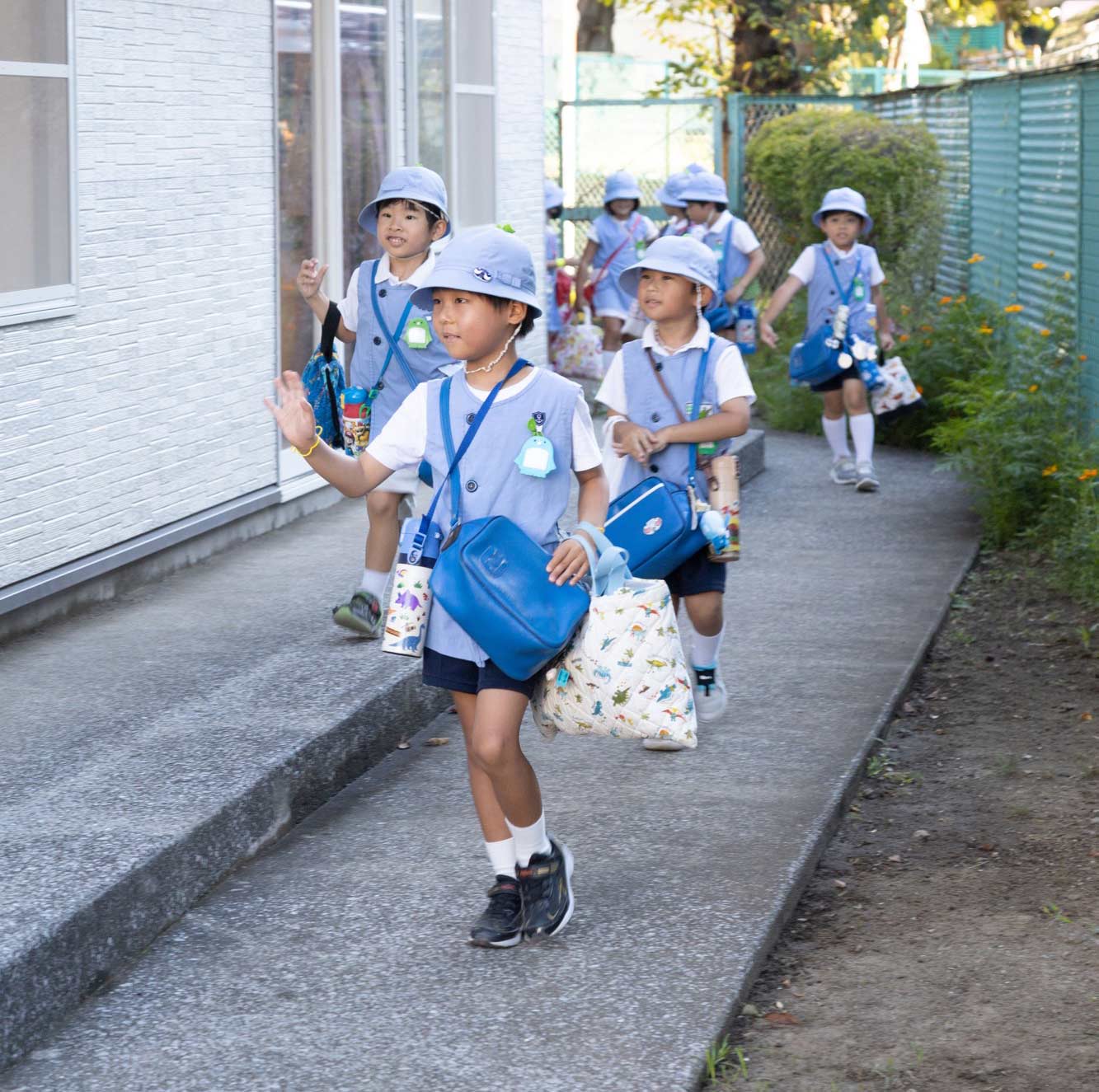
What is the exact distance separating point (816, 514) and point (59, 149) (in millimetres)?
4736

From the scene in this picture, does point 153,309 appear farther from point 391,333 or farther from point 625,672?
point 625,672

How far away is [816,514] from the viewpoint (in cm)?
989

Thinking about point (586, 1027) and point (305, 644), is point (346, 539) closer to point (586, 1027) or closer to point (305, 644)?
point (305, 644)

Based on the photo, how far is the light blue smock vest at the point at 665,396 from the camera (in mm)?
5629

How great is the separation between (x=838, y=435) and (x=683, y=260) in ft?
17.8

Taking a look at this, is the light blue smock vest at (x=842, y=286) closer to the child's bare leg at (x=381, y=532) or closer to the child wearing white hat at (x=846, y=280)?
Result: the child wearing white hat at (x=846, y=280)

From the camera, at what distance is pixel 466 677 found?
4215mm

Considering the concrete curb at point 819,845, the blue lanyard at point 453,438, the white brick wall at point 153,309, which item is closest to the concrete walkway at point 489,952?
the concrete curb at point 819,845

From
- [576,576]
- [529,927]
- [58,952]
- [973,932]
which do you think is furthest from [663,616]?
[58,952]

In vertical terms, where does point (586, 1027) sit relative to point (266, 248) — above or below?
below

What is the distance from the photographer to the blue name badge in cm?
404

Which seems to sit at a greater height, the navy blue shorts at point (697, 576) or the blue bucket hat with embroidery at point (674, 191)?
the blue bucket hat with embroidery at point (674, 191)

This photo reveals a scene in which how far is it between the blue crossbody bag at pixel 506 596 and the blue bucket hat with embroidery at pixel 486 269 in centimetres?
51

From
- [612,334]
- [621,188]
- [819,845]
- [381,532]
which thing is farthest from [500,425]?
[612,334]
